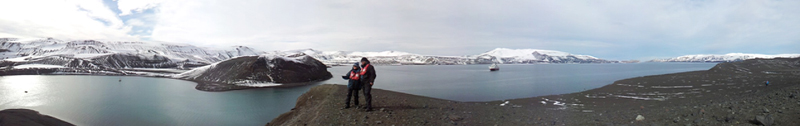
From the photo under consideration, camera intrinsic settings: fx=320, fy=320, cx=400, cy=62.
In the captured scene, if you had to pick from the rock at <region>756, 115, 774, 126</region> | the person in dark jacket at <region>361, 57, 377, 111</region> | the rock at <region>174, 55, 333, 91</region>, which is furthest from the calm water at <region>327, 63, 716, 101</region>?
the rock at <region>756, 115, 774, 126</region>

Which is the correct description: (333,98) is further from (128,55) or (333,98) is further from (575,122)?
(128,55)

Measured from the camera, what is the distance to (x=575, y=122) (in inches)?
344

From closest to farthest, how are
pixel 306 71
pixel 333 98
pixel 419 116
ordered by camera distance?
pixel 419 116 → pixel 333 98 → pixel 306 71

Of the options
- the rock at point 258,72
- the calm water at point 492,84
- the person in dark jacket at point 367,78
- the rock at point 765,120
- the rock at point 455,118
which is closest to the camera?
the rock at point 765,120

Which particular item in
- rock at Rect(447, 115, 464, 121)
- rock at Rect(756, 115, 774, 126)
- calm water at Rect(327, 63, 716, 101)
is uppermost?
rock at Rect(756, 115, 774, 126)

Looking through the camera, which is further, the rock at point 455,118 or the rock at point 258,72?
the rock at point 258,72

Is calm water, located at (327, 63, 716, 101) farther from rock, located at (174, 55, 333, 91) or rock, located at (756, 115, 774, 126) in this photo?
rock, located at (756, 115, 774, 126)

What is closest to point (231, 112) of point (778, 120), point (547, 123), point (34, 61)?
point (547, 123)

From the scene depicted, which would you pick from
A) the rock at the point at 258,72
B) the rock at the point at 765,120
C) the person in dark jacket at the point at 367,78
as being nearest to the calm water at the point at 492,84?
the rock at the point at 258,72

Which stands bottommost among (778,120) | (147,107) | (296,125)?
(147,107)

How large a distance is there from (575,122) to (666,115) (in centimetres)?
249

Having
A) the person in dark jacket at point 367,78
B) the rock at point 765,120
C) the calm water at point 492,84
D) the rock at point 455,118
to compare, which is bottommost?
the calm water at point 492,84

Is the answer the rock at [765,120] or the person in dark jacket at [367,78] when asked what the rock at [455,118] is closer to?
the person in dark jacket at [367,78]

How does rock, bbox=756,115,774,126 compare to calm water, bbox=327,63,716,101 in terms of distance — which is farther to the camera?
calm water, bbox=327,63,716,101
